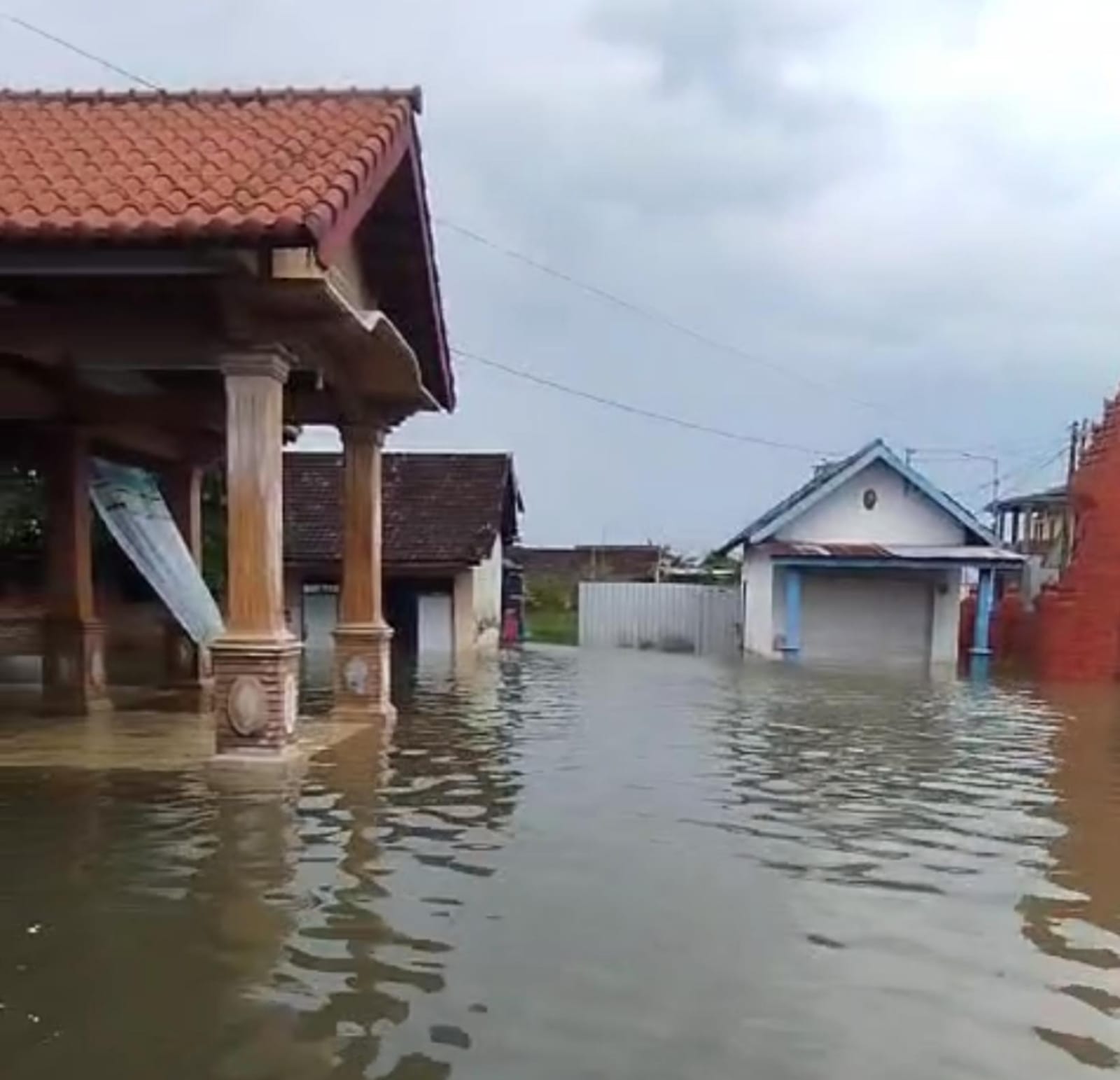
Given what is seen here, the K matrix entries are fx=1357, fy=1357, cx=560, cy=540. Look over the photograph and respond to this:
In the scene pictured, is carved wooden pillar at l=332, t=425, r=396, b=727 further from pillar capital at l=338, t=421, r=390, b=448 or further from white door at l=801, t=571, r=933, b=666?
white door at l=801, t=571, r=933, b=666

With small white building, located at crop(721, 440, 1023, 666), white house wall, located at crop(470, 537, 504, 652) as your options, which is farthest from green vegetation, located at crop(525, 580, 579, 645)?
small white building, located at crop(721, 440, 1023, 666)

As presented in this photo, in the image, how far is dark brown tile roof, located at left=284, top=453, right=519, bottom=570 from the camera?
26.8 m

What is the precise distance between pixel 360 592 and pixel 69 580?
303 cm

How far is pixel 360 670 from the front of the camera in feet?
43.2

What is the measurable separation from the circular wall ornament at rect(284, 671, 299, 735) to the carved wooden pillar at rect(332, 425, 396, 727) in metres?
3.37

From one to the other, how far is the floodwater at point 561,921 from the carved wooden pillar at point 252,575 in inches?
18.8

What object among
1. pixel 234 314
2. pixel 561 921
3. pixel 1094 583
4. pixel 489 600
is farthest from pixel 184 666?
pixel 489 600

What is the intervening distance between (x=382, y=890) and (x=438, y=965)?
1180 millimetres

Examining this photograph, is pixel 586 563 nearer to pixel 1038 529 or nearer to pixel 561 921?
pixel 1038 529

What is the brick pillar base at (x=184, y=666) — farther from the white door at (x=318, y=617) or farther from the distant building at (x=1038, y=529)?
the distant building at (x=1038, y=529)

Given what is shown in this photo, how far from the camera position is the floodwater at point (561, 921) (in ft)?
14.1

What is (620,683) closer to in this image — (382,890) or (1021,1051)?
(382,890)

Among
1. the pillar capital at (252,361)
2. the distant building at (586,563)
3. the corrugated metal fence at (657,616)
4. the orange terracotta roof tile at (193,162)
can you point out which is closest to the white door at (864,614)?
the corrugated metal fence at (657,616)

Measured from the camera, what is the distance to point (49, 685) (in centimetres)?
1379
